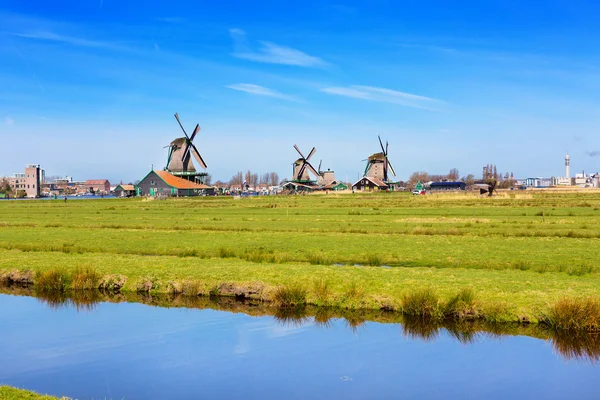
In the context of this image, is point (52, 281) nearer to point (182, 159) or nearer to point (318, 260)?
point (318, 260)

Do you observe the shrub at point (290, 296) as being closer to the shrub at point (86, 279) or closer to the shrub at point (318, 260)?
the shrub at point (318, 260)

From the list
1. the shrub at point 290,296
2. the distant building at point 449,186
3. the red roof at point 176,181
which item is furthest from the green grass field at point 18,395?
the distant building at point 449,186

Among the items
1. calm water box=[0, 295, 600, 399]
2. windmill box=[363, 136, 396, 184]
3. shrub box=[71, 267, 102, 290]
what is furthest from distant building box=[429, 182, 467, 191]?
calm water box=[0, 295, 600, 399]

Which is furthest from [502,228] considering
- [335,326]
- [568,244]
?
[335,326]

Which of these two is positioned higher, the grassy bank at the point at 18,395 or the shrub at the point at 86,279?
the shrub at the point at 86,279

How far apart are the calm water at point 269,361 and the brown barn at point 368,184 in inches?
6153

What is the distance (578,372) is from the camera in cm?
1438

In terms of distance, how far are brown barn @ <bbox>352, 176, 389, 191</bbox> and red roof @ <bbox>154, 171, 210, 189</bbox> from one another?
172ft

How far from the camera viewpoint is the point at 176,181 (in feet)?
454

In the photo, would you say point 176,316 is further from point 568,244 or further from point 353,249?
point 568,244

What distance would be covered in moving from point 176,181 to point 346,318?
123028mm

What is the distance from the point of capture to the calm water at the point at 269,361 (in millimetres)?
13367

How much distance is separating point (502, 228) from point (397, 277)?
2208cm

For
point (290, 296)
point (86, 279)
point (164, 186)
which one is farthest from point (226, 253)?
point (164, 186)
